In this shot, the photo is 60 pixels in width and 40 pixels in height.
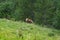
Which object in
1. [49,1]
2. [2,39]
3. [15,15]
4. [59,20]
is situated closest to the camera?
[2,39]

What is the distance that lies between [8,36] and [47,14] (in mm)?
33489

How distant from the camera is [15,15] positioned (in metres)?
40.3

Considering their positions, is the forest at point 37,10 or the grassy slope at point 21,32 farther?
the forest at point 37,10

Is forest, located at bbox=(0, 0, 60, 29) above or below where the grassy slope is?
below

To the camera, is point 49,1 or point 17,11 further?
point 17,11

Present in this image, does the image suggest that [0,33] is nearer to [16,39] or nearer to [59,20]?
[16,39]

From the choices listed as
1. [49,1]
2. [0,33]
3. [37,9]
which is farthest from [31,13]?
[0,33]

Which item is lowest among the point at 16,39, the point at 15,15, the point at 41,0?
the point at 15,15

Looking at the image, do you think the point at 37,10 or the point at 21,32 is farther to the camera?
the point at 37,10

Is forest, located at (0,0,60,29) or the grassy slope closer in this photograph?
the grassy slope

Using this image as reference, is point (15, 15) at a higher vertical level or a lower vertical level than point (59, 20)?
lower

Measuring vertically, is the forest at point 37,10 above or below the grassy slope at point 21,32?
below

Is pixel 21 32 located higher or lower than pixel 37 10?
higher

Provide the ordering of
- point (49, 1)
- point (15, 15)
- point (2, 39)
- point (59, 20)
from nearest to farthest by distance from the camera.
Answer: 1. point (2, 39)
2. point (59, 20)
3. point (49, 1)
4. point (15, 15)
